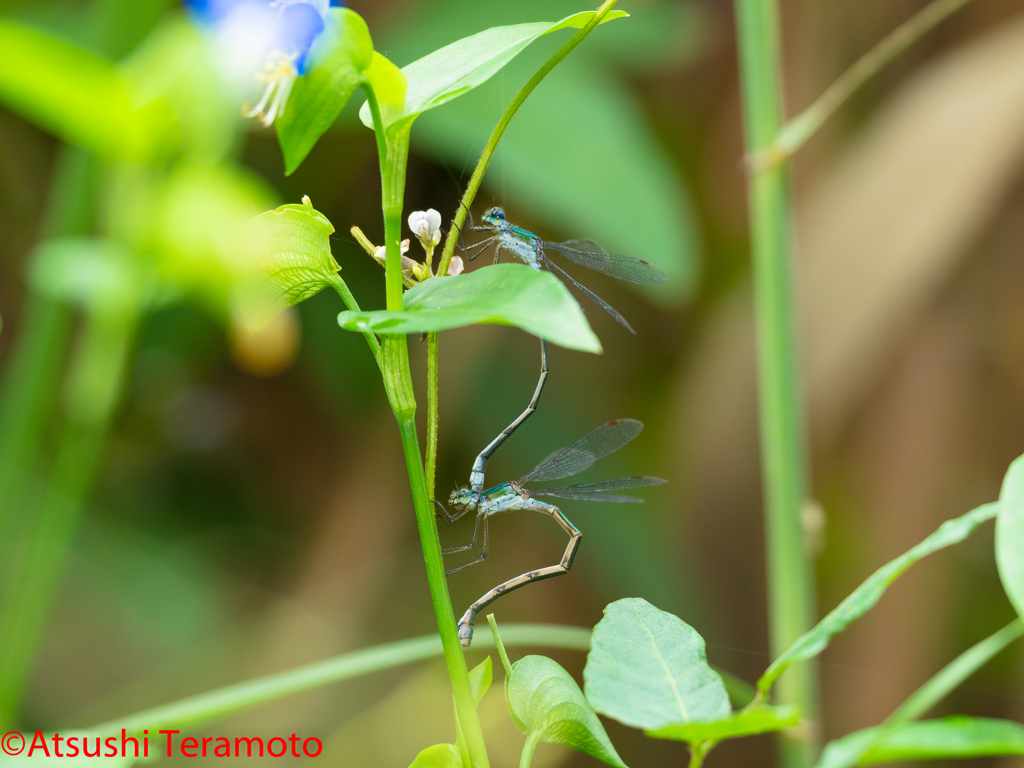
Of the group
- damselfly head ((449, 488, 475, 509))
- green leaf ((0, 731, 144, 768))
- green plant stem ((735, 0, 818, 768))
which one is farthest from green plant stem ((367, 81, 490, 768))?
green plant stem ((735, 0, 818, 768))

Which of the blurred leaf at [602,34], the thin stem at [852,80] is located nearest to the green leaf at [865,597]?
the thin stem at [852,80]

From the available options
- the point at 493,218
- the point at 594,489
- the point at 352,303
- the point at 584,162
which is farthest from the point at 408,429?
the point at 584,162

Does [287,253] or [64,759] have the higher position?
[287,253]

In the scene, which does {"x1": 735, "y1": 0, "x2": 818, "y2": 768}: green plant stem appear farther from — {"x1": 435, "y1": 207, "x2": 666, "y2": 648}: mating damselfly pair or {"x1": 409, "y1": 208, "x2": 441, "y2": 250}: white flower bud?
{"x1": 409, "y1": 208, "x2": 441, "y2": 250}: white flower bud

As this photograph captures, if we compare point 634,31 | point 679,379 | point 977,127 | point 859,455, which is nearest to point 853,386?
point 859,455

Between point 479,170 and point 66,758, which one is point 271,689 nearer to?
point 66,758
